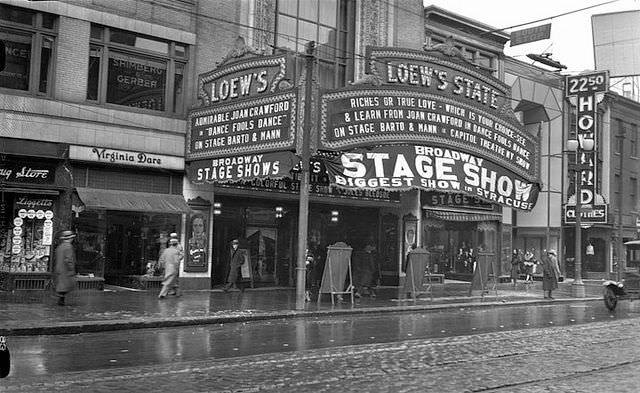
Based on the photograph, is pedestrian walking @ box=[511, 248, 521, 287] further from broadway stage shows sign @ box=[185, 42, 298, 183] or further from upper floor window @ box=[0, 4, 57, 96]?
upper floor window @ box=[0, 4, 57, 96]

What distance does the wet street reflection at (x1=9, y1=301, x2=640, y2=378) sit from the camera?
9719 millimetres

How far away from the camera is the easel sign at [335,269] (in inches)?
719

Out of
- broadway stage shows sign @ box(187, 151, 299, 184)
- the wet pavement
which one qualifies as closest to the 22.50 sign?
broadway stage shows sign @ box(187, 151, 299, 184)

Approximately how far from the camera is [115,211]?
20.5 meters

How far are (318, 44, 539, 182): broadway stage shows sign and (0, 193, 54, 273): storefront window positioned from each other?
8115mm

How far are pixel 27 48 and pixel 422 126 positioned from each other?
11.7m

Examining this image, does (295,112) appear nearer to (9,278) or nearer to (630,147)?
(9,278)

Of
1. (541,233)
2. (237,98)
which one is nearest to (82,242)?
(237,98)

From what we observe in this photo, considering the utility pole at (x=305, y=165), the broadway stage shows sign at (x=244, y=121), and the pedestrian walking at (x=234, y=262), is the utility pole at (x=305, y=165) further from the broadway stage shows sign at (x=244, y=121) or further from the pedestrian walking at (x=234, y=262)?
the pedestrian walking at (x=234, y=262)

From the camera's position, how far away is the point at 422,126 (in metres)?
20.2

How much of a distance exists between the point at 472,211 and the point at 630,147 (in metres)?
18.7

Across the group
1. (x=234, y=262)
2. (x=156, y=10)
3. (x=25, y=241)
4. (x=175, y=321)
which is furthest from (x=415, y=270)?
(x=156, y=10)

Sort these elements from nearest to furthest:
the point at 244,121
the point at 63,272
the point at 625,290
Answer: the point at 63,272
the point at 244,121
the point at 625,290

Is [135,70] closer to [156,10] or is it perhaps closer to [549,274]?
[156,10]
